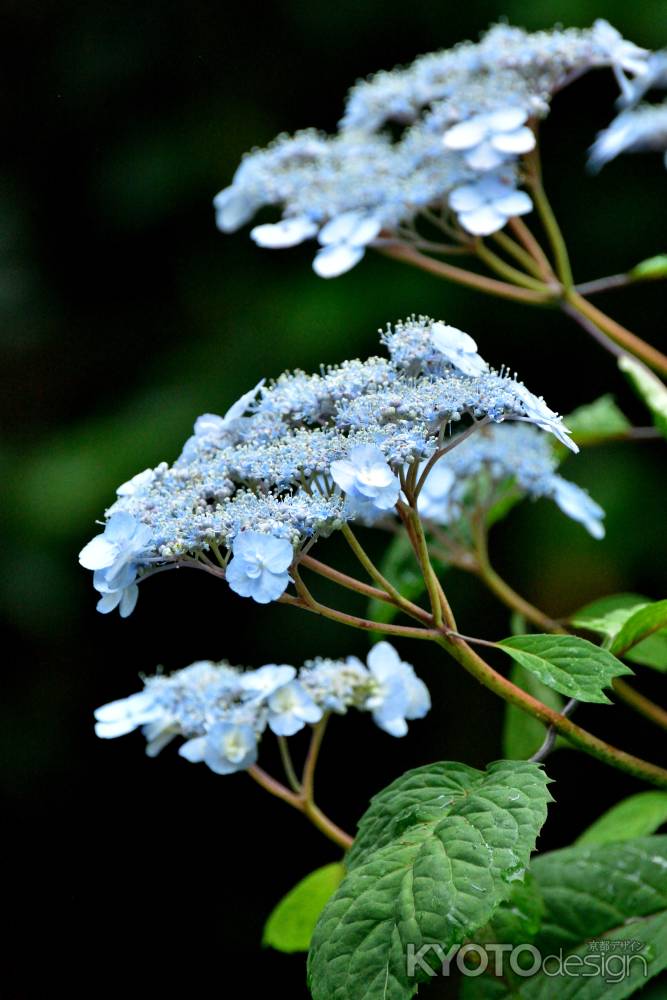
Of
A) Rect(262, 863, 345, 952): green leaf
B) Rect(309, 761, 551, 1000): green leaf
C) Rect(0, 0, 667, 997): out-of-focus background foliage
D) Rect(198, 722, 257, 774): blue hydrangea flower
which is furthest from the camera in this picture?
Rect(0, 0, 667, 997): out-of-focus background foliage

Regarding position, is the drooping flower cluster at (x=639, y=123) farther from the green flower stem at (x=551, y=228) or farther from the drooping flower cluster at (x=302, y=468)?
the drooping flower cluster at (x=302, y=468)

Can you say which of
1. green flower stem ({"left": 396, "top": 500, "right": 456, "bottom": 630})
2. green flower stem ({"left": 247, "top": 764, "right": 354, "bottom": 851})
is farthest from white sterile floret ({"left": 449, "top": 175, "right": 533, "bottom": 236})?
Result: green flower stem ({"left": 247, "top": 764, "right": 354, "bottom": 851})

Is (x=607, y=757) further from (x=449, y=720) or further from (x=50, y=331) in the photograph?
(x=50, y=331)

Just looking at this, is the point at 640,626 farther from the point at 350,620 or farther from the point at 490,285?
the point at 490,285

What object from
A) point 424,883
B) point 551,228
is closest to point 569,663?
point 424,883

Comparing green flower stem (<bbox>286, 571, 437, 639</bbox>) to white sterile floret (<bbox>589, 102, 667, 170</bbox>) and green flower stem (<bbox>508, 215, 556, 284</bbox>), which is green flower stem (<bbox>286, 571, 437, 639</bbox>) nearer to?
green flower stem (<bbox>508, 215, 556, 284</bbox>)
